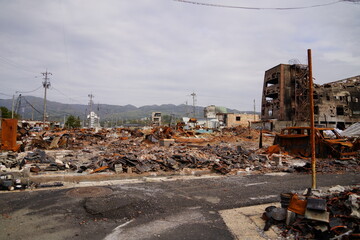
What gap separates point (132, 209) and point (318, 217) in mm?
3547

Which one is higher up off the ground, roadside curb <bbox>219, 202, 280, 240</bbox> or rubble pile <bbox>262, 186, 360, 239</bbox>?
rubble pile <bbox>262, 186, 360, 239</bbox>

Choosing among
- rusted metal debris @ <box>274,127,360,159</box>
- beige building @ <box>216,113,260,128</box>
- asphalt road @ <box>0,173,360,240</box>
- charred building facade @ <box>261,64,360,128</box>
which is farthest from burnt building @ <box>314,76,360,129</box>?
asphalt road @ <box>0,173,360,240</box>

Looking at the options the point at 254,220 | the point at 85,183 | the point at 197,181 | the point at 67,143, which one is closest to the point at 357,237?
the point at 254,220

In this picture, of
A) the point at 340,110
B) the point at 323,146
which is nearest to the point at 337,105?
the point at 340,110

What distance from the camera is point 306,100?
133 feet

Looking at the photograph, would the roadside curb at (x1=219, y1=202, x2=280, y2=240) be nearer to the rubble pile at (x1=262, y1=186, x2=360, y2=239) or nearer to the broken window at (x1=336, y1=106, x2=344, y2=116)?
the rubble pile at (x1=262, y1=186, x2=360, y2=239)

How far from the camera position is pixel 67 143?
674 inches

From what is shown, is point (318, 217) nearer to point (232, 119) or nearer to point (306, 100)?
point (306, 100)

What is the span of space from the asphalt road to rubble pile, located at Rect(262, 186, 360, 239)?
1.06m

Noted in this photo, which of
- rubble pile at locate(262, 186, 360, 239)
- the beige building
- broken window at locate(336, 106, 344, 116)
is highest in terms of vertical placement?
broken window at locate(336, 106, 344, 116)

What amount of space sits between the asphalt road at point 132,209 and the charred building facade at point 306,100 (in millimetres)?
37834

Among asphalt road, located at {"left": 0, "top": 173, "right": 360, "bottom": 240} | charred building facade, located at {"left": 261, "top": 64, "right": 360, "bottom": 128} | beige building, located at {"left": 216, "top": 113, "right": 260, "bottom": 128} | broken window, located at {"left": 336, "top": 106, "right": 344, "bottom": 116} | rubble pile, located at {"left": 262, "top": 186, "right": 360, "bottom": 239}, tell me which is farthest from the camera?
beige building, located at {"left": 216, "top": 113, "right": 260, "bottom": 128}

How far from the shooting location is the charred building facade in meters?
40.8

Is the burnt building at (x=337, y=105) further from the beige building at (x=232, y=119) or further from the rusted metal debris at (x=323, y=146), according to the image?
the rusted metal debris at (x=323, y=146)
